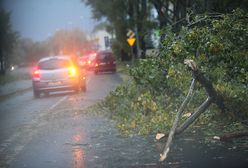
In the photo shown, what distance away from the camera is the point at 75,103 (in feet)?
57.5

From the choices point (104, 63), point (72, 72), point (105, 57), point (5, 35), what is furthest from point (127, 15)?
point (72, 72)

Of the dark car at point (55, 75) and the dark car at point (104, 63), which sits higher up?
the dark car at point (55, 75)

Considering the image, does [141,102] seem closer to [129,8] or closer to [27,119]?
[27,119]

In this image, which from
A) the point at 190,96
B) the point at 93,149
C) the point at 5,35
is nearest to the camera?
the point at 190,96

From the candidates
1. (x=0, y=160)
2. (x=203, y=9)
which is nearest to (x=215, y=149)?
(x=0, y=160)

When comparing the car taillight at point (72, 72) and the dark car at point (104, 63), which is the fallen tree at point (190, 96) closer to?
the car taillight at point (72, 72)

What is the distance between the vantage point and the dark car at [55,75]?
2162cm

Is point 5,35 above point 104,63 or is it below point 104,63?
above

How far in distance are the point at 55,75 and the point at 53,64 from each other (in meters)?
0.51

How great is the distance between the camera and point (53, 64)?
71.7 feet

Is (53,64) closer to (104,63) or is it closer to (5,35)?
(104,63)

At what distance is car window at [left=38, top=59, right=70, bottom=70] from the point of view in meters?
21.8

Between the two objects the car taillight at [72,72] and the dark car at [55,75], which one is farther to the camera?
the car taillight at [72,72]

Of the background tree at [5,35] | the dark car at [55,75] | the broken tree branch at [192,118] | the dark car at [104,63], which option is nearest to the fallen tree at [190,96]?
the broken tree branch at [192,118]
